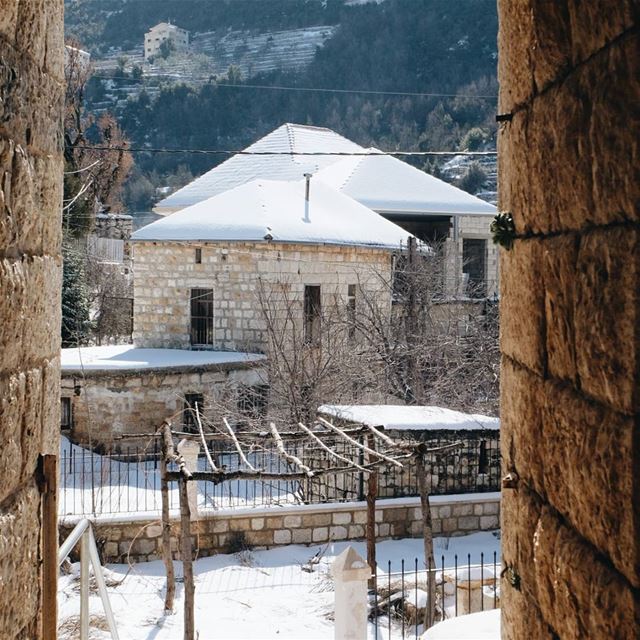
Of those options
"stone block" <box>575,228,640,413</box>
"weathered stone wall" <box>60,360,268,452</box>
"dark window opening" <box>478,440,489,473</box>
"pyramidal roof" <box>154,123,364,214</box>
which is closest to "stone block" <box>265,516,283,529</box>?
"dark window opening" <box>478,440,489,473</box>

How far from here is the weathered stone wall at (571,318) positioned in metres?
2.03

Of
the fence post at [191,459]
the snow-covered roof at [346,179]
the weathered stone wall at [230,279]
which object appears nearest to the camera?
the fence post at [191,459]

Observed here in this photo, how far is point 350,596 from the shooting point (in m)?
7.41

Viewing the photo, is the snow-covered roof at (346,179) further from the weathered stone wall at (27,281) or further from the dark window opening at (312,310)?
the weathered stone wall at (27,281)

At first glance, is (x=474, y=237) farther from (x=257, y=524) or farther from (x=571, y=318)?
(x=571, y=318)

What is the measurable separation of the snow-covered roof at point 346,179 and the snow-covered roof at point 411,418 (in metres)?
16.6

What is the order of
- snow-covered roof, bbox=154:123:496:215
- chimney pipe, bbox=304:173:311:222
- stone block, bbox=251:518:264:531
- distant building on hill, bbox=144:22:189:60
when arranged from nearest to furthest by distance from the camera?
stone block, bbox=251:518:264:531 < chimney pipe, bbox=304:173:311:222 < snow-covered roof, bbox=154:123:496:215 < distant building on hill, bbox=144:22:189:60

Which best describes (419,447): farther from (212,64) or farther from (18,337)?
(212,64)

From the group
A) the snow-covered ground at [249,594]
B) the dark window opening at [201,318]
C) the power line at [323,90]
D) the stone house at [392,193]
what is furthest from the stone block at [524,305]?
the power line at [323,90]

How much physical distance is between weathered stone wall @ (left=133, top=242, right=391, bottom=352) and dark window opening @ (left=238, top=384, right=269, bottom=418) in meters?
1.09

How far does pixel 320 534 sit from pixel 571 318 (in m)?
9.85

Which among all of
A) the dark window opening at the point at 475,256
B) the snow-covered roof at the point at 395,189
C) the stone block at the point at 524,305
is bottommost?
the stone block at the point at 524,305

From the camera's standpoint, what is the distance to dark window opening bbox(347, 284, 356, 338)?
770 inches

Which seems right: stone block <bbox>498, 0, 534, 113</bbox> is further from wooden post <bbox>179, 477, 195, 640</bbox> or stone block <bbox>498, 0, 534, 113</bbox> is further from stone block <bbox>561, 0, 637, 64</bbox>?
wooden post <bbox>179, 477, 195, 640</bbox>
